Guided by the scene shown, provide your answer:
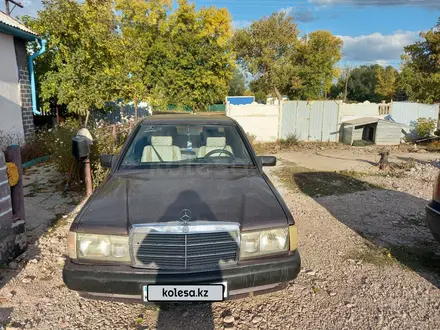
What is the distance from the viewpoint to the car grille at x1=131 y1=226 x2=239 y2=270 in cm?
219

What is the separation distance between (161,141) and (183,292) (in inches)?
73.0

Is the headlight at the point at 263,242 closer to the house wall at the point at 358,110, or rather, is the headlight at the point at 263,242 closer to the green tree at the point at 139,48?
the green tree at the point at 139,48

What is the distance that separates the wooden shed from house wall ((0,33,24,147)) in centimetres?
1276

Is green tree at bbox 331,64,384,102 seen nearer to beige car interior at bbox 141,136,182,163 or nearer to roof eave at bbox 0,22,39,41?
roof eave at bbox 0,22,39,41

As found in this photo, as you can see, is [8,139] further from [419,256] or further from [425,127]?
[425,127]

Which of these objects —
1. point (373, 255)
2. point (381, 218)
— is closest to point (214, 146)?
point (373, 255)

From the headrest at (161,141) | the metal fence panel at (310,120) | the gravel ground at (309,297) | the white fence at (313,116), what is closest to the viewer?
the gravel ground at (309,297)

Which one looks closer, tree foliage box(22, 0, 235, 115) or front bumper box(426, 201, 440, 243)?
front bumper box(426, 201, 440, 243)

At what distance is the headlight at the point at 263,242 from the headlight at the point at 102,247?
84 cm

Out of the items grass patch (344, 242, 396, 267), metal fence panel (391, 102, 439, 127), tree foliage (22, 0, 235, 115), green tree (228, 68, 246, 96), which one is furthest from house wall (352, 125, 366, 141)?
green tree (228, 68, 246, 96)

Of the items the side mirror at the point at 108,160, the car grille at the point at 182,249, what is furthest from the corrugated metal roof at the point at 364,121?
the car grille at the point at 182,249

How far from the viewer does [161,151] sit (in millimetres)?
3482

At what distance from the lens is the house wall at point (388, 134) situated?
13922 millimetres

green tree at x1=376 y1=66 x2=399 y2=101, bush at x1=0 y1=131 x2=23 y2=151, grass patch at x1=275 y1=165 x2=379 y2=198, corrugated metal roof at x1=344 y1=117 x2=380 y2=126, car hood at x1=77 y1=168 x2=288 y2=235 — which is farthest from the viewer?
green tree at x1=376 y1=66 x2=399 y2=101
